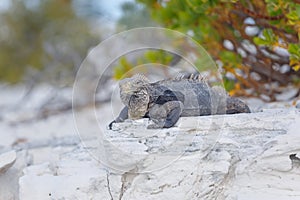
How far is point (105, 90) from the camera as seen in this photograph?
7.89 ft

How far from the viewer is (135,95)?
2.91 feet

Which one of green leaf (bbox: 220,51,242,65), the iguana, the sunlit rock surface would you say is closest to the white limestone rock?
the sunlit rock surface

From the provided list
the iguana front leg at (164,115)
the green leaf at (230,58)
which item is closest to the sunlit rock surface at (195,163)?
the iguana front leg at (164,115)

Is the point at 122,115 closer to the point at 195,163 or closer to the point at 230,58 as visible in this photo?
the point at 195,163

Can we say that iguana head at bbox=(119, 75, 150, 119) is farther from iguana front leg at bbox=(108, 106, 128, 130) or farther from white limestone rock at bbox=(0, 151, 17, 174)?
white limestone rock at bbox=(0, 151, 17, 174)

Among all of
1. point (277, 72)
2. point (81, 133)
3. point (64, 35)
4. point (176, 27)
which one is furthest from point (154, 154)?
point (64, 35)

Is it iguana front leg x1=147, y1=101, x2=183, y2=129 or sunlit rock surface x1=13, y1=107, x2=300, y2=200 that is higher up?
iguana front leg x1=147, y1=101, x2=183, y2=129

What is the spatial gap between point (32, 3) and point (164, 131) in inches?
180

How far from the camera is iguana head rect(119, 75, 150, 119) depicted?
0.88 meters

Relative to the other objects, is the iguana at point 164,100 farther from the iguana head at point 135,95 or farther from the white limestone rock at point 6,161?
the white limestone rock at point 6,161

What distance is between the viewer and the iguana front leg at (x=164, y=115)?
35.0 inches

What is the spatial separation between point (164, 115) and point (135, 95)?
71 mm

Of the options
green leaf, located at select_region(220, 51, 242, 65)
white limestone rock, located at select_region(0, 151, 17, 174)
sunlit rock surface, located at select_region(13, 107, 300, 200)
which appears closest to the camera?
sunlit rock surface, located at select_region(13, 107, 300, 200)

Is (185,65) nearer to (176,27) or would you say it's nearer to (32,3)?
(176,27)
